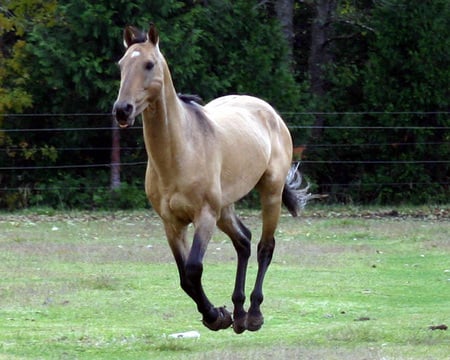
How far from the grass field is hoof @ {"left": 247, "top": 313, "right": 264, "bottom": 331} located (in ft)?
0.53

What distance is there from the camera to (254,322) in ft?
29.3

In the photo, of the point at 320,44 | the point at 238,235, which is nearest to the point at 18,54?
the point at 320,44

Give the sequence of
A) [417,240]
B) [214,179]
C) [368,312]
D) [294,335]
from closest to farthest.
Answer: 1. [214,179]
2. [294,335]
3. [368,312]
4. [417,240]

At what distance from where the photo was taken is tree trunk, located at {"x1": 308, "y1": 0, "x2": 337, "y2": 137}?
23906mm

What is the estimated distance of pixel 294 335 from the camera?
956 centimetres

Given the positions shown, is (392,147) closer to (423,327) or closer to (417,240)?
(417,240)

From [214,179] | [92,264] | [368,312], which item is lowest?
[92,264]

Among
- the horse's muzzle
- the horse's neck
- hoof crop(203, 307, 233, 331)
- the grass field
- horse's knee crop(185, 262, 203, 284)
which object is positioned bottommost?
the grass field

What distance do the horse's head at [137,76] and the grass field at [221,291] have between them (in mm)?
2022

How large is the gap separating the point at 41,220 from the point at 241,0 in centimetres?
589

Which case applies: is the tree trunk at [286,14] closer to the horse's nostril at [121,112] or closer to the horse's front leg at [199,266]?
the horse's front leg at [199,266]

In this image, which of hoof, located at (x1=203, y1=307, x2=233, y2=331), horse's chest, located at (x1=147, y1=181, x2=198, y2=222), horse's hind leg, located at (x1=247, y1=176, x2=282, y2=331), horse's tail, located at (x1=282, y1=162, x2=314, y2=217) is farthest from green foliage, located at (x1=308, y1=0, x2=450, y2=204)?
horse's chest, located at (x1=147, y1=181, x2=198, y2=222)

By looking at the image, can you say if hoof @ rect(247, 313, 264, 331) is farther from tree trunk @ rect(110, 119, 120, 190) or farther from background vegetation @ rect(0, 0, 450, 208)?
tree trunk @ rect(110, 119, 120, 190)

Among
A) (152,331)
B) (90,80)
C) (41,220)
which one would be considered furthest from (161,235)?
(152,331)
